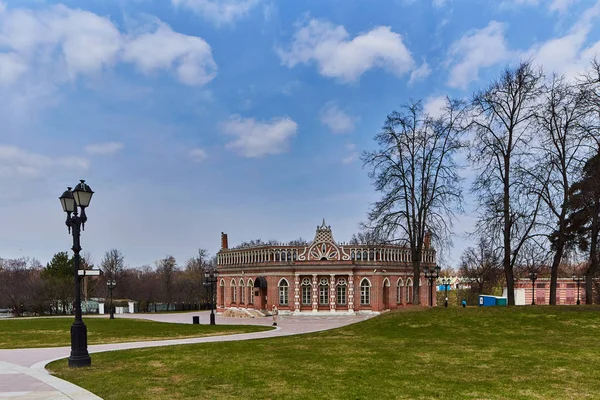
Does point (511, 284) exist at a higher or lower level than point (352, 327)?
higher

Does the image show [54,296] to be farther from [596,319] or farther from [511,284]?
[596,319]

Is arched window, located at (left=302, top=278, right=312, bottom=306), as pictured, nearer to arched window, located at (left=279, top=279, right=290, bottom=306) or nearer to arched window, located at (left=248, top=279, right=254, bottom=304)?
arched window, located at (left=279, top=279, right=290, bottom=306)

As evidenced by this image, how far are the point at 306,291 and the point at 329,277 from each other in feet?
8.73

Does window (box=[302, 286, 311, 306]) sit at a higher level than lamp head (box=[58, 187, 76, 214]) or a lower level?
lower

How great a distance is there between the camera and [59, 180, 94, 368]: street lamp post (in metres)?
14.9

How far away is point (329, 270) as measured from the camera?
5003 cm

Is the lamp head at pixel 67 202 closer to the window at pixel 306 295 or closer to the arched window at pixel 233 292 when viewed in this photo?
the window at pixel 306 295

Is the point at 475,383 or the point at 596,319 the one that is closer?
the point at 475,383

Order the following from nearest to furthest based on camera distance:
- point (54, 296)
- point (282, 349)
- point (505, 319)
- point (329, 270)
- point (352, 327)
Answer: point (282, 349)
point (505, 319)
point (352, 327)
point (329, 270)
point (54, 296)

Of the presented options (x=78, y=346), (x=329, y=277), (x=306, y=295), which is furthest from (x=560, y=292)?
(x=78, y=346)

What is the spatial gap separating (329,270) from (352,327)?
2172cm

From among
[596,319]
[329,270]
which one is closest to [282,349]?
[596,319]

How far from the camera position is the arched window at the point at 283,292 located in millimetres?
50781

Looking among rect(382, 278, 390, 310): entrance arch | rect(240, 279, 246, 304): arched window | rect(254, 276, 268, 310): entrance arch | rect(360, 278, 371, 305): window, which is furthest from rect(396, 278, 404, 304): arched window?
rect(240, 279, 246, 304): arched window
